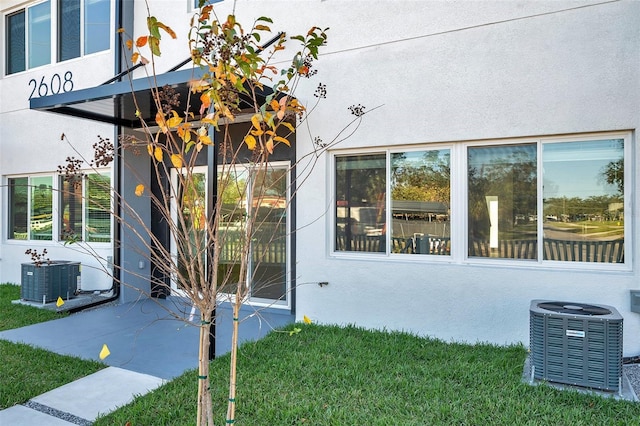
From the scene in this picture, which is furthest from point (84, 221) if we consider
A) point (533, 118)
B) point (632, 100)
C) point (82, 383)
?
point (632, 100)

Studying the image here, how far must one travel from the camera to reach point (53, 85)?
948 centimetres

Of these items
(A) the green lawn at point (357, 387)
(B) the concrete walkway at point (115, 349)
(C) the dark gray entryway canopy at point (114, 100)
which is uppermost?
(C) the dark gray entryway canopy at point (114, 100)

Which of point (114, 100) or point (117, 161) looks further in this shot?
point (117, 161)

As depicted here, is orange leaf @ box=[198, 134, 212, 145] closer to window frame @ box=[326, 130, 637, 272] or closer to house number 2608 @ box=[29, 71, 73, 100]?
window frame @ box=[326, 130, 637, 272]

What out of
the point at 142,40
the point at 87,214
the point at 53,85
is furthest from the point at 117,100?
the point at 142,40

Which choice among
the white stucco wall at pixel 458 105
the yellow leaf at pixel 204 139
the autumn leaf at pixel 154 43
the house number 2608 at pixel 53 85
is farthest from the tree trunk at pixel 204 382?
the house number 2608 at pixel 53 85

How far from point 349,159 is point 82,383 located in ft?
14.6

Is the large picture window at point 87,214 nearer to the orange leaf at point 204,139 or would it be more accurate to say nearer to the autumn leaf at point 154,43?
the autumn leaf at point 154,43

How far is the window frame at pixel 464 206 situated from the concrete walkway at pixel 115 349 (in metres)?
2.06

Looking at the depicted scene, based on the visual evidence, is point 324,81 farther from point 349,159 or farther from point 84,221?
point 84,221

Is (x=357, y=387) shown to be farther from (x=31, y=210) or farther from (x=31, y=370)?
(x=31, y=210)

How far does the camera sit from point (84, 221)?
916cm

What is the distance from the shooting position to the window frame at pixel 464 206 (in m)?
4.94

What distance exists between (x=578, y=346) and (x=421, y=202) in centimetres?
263
